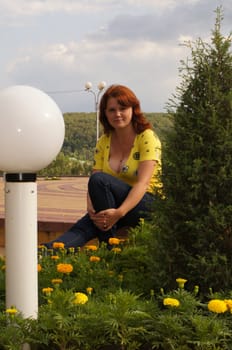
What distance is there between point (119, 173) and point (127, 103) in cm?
55

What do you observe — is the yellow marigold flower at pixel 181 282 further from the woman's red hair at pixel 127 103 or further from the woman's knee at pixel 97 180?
the woman's red hair at pixel 127 103

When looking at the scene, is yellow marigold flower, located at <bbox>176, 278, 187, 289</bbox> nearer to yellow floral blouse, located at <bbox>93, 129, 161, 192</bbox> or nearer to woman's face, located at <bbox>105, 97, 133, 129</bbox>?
yellow floral blouse, located at <bbox>93, 129, 161, 192</bbox>

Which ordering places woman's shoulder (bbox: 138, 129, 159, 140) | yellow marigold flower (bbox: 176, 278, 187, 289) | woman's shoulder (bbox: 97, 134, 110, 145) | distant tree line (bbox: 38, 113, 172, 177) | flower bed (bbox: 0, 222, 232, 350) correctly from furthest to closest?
1. distant tree line (bbox: 38, 113, 172, 177)
2. woman's shoulder (bbox: 97, 134, 110, 145)
3. woman's shoulder (bbox: 138, 129, 159, 140)
4. yellow marigold flower (bbox: 176, 278, 187, 289)
5. flower bed (bbox: 0, 222, 232, 350)

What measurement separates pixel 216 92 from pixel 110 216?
5.45 feet

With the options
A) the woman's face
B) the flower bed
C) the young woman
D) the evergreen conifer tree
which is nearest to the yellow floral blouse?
the young woman

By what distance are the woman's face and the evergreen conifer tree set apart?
1.60 meters

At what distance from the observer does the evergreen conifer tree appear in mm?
2523

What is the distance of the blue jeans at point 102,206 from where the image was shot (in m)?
4.10

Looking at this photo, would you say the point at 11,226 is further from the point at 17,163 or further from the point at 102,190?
the point at 102,190

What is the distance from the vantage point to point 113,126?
4.48 m

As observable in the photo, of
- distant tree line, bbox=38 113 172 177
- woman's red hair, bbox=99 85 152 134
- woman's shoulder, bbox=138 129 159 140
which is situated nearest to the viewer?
woman's red hair, bbox=99 85 152 134

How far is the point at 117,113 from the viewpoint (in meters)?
4.28

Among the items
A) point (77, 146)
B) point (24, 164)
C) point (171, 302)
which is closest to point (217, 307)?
point (171, 302)

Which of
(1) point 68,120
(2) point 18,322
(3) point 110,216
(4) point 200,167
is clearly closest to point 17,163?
(2) point 18,322
